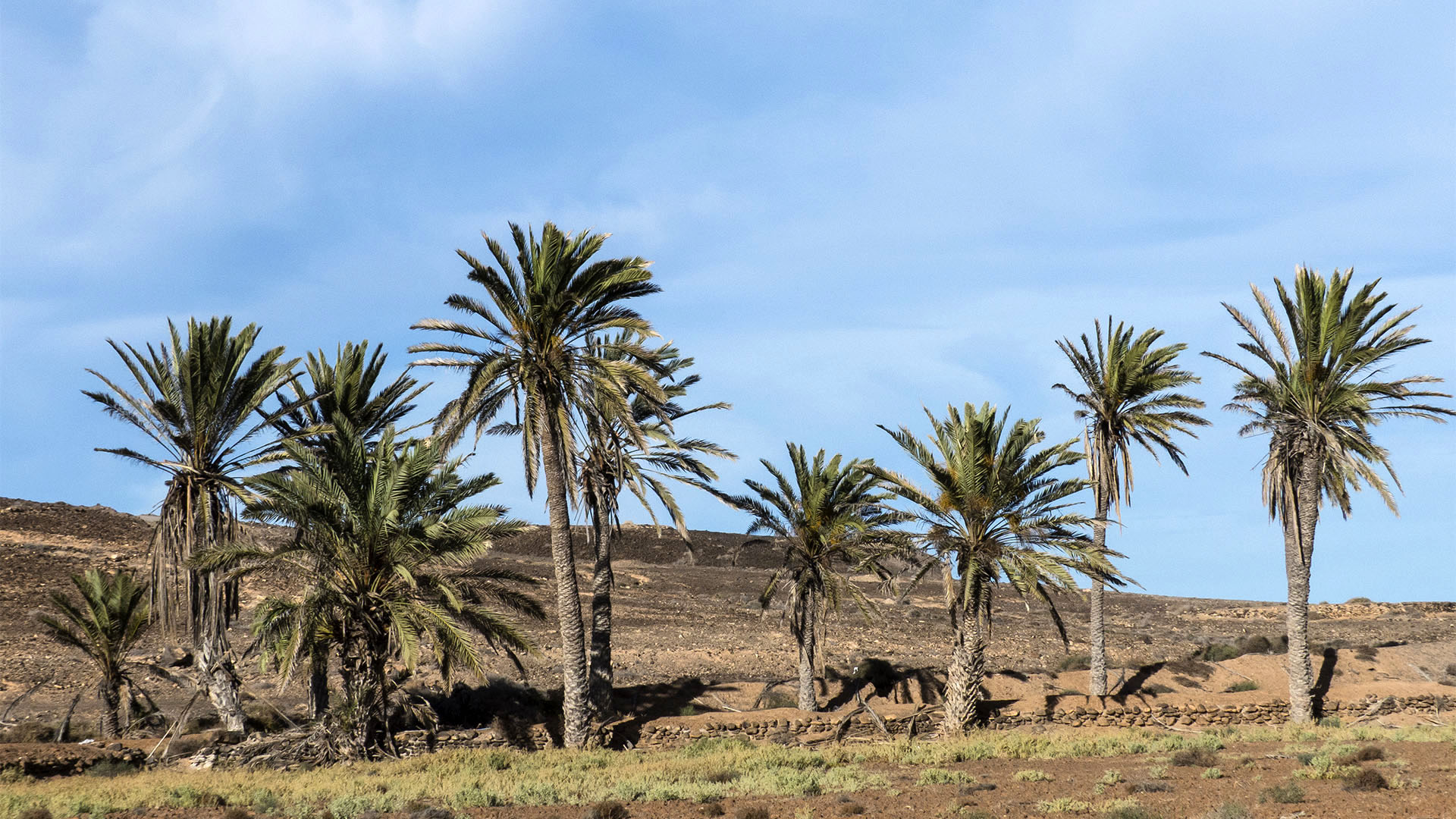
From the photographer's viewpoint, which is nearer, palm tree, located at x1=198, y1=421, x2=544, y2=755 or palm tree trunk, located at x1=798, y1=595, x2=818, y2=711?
palm tree, located at x1=198, y1=421, x2=544, y2=755

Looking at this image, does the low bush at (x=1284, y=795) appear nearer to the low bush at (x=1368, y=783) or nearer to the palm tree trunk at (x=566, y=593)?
the low bush at (x=1368, y=783)

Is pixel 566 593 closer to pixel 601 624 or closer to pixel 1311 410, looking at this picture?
pixel 601 624

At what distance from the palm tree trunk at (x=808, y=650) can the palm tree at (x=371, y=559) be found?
31.0 ft

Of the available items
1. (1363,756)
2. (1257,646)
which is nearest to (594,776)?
(1363,756)

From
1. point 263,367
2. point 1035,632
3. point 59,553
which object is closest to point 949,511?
point 263,367

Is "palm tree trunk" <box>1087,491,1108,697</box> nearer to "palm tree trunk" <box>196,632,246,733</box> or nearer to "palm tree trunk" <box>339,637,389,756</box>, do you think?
"palm tree trunk" <box>339,637,389,756</box>

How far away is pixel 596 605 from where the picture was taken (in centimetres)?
2948

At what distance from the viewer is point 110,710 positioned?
2728 centimetres

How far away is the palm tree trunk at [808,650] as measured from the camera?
98.2 feet

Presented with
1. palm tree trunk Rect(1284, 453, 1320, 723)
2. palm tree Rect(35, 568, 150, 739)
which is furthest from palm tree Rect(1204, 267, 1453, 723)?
palm tree Rect(35, 568, 150, 739)

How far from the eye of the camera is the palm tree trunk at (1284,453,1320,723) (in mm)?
29688

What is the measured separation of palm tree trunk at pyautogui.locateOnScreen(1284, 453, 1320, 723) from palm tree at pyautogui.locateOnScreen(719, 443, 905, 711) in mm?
11444

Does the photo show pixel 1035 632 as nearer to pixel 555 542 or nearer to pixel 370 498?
pixel 555 542

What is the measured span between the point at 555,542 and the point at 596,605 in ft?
13.4
